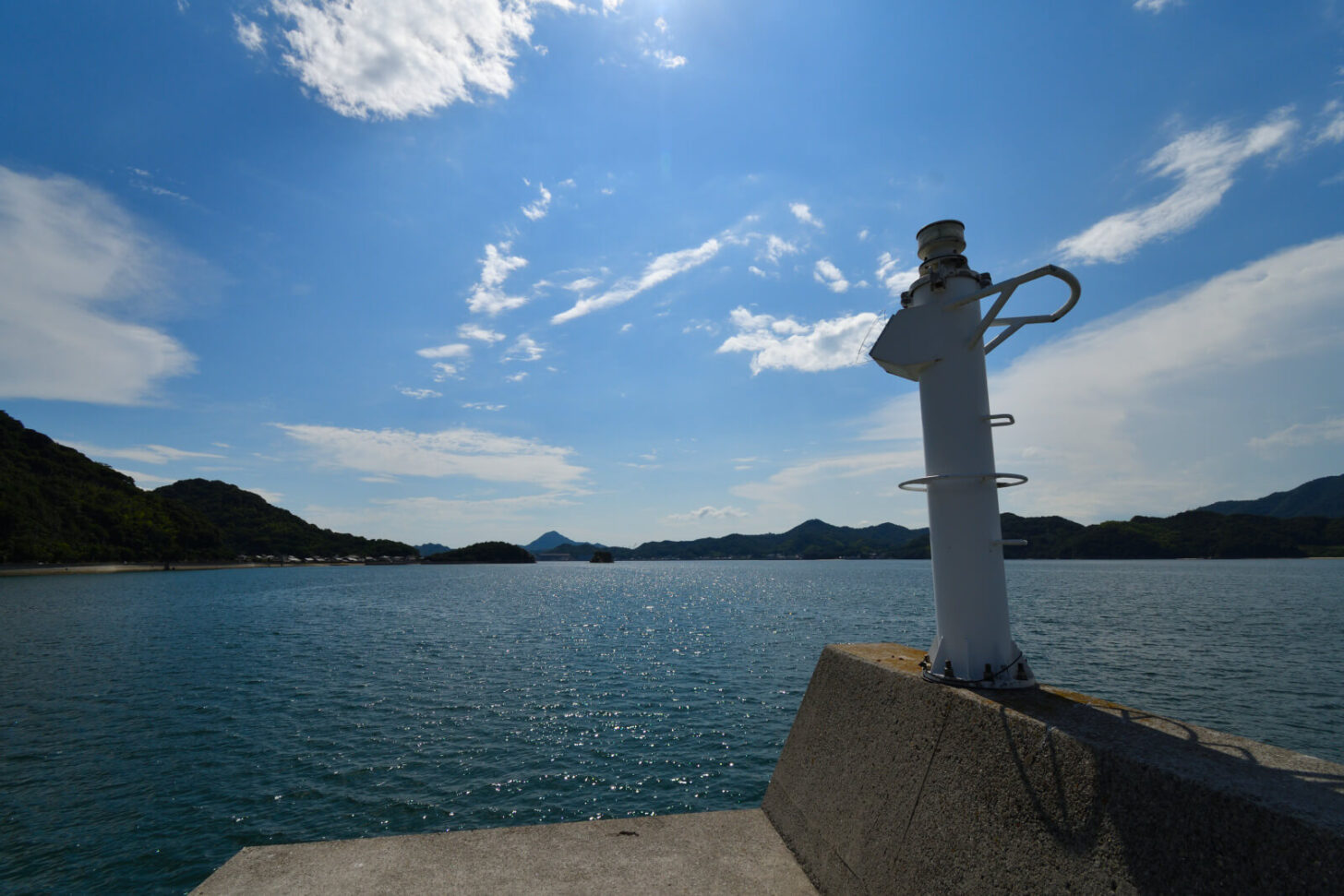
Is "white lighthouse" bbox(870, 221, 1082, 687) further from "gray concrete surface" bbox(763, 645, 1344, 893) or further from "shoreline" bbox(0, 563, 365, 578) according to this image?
"shoreline" bbox(0, 563, 365, 578)

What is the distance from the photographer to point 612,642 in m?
32.6

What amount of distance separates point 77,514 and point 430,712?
158514mm

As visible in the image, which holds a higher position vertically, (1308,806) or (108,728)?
(1308,806)

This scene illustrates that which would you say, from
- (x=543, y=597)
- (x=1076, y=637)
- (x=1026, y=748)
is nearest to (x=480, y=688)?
(x=1026, y=748)

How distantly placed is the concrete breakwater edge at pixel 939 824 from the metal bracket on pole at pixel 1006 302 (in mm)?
2850

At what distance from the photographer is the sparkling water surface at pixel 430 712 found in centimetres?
1022

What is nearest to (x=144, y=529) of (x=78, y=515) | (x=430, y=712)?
(x=78, y=515)

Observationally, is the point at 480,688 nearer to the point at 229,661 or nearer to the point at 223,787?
the point at 223,787

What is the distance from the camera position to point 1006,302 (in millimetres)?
4773

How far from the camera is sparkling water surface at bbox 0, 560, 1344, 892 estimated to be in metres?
10.2

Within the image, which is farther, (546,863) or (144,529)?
(144,529)

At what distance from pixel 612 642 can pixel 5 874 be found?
83.3 feet

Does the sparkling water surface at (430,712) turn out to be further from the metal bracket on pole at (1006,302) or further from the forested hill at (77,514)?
the forested hill at (77,514)

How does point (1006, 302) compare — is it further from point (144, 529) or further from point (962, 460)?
point (144, 529)
